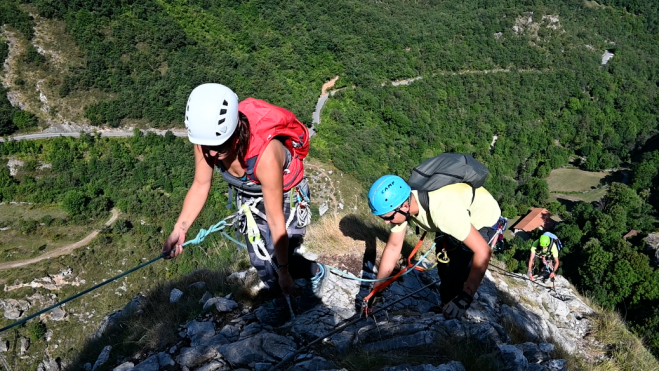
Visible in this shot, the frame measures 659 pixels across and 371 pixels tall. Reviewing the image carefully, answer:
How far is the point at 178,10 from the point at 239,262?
175 ft

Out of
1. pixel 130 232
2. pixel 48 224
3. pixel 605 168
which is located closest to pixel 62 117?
pixel 48 224

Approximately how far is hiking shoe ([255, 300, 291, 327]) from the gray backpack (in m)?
1.81

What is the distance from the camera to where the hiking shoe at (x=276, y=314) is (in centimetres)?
404

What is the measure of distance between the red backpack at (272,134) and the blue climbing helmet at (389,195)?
702mm

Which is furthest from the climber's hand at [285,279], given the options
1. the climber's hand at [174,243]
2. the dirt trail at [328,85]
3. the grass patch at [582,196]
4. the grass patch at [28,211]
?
the grass patch at [582,196]

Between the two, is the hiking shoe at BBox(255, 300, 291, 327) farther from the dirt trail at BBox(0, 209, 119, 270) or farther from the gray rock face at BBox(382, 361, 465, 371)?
the dirt trail at BBox(0, 209, 119, 270)

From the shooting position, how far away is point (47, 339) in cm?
1923

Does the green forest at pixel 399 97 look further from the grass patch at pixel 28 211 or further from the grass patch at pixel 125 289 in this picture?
the grass patch at pixel 125 289

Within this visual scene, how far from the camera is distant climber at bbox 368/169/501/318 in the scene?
3.25 m

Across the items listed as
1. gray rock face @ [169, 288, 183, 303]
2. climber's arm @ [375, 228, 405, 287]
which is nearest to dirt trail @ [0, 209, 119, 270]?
gray rock face @ [169, 288, 183, 303]

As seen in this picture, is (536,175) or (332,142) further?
(536,175)

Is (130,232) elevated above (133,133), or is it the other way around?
(133,133)

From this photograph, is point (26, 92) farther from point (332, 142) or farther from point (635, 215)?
point (635, 215)

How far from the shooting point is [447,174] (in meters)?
3.54
